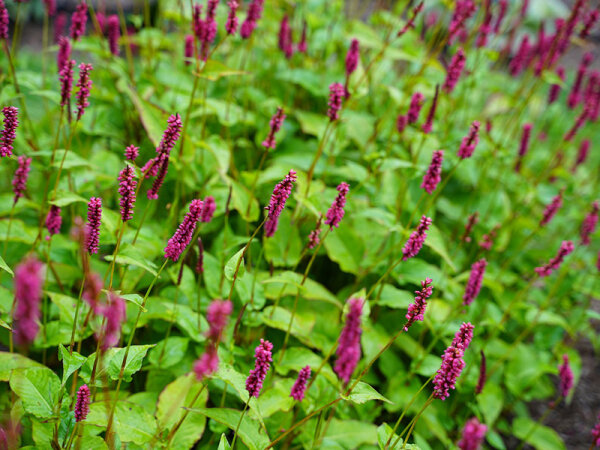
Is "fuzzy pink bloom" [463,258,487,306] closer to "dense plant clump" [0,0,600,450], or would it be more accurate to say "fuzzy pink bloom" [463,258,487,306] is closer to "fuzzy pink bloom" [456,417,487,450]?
"dense plant clump" [0,0,600,450]

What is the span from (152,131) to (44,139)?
1.06 m

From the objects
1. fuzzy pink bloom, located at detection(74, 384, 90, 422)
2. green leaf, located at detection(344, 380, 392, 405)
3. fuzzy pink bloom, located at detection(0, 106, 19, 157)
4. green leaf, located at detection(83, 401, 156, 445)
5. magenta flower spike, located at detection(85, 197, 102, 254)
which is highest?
fuzzy pink bloom, located at detection(0, 106, 19, 157)

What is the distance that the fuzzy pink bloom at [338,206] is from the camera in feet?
5.52

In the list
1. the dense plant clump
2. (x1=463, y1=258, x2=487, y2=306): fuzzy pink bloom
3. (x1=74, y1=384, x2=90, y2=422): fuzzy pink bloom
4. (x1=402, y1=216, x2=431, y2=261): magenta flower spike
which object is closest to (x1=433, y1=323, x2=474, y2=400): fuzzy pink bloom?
the dense plant clump

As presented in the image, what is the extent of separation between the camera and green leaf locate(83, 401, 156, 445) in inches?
65.0

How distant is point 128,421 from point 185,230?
2.52ft

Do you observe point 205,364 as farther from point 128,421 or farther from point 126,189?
point 128,421

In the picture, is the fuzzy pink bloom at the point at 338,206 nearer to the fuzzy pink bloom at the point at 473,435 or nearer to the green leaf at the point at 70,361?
the fuzzy pink bloom at the point at 473,435

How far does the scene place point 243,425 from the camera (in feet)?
5.58

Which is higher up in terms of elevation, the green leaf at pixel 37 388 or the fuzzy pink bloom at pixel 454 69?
the fuzzy pink bloom at pixel 454 69

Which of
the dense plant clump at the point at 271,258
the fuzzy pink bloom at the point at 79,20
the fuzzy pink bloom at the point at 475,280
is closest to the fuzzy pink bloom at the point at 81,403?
the dense plant clump at the point at 271,258

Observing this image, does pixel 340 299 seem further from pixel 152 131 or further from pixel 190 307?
pixel 152 131

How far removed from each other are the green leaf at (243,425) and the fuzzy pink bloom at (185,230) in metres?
0.50

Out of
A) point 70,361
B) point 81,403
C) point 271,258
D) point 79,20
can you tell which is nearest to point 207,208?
point 271,258
